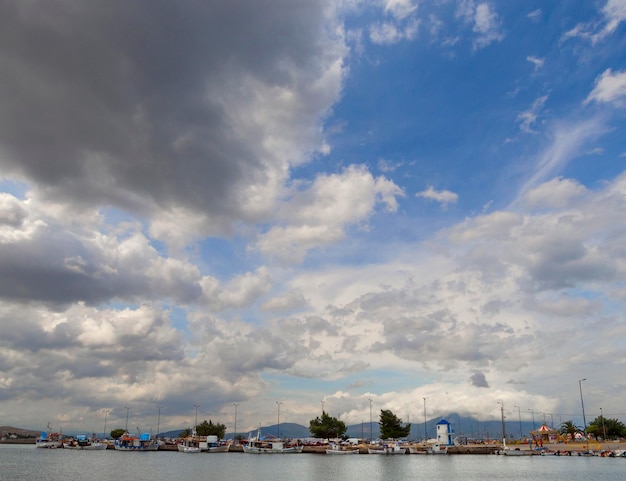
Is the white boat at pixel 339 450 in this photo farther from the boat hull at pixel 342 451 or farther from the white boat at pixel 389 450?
the white boat at pixel 389 450

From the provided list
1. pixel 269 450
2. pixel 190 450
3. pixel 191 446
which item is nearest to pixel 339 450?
pixel 269 450

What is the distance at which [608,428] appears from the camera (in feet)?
596

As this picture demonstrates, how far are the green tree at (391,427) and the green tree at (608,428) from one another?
218ft

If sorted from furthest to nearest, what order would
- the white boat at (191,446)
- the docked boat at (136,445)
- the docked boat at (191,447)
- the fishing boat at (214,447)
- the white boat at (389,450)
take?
1. the docked boat at (136,445)
2. the fishing boat at (214,447)
3. the white boat at (191,446)
4. the docked boat at (191,447)
5. the white boat at (389,450)

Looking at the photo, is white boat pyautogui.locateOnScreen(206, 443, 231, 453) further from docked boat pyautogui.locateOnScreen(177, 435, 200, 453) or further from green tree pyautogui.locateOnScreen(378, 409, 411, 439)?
green tree pyautogui.locateOnScreen(378, 409, 411, 439)

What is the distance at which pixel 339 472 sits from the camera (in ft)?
324

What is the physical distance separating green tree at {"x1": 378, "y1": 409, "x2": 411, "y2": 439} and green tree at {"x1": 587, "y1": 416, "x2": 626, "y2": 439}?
218 feet

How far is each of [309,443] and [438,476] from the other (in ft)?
367

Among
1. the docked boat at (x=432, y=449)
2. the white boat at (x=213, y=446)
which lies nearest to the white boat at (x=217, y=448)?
the white boat at (x=213, y=446)

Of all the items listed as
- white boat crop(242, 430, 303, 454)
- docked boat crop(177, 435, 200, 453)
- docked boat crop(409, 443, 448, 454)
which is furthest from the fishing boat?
docked boat crop(409, 443, 448, 454)

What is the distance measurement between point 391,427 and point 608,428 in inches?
2965

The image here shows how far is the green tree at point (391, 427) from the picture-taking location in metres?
181

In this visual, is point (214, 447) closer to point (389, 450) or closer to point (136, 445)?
point (136, 445)

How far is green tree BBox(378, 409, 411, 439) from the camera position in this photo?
181 metres
